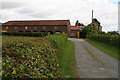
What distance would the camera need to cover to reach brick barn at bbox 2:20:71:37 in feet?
205

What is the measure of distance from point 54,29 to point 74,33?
10.8m

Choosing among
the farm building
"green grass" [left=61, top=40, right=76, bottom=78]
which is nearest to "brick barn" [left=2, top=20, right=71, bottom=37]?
the farm building

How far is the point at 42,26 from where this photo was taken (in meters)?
64.3

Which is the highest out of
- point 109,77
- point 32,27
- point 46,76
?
point 32,27

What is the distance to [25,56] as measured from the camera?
18.3ft

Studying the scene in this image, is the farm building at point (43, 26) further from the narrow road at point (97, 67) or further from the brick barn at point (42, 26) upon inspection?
the narrow road at point (97, 67)

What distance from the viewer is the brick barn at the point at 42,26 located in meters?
62.6

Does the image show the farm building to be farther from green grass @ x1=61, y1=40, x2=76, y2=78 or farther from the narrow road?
green grass @ x1=61, y1=40, x2=76, y2=78

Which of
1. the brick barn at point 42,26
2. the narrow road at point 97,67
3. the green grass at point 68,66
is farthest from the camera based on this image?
the brick barn at point 42,26

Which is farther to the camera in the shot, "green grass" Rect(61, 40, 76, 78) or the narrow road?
the narrow road

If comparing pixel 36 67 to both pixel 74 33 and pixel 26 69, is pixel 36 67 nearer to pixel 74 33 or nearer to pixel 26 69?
pixel 26 69

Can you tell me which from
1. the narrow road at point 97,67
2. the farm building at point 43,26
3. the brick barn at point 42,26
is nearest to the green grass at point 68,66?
the narrow road at point 97,67

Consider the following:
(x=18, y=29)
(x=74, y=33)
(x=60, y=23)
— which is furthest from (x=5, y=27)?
(x=74, y=33)

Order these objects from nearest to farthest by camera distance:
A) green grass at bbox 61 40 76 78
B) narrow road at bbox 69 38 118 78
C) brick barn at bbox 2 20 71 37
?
green grass at bbox 61 40 76 78
narrow road at bbox 69 38 118 78
brick barn at bbox 2 20 71 37
